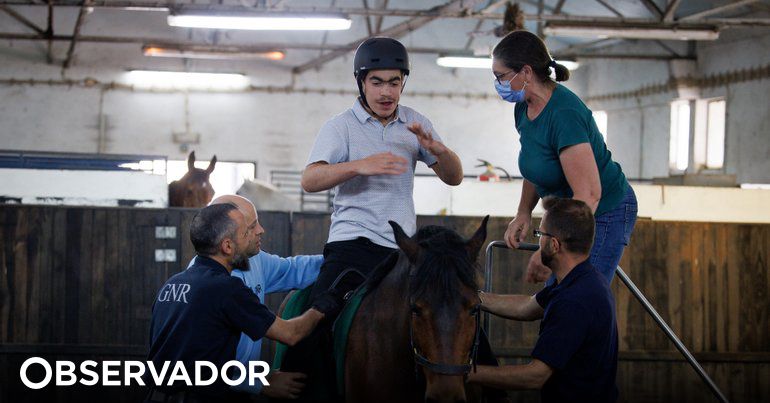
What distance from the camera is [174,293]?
323 cm

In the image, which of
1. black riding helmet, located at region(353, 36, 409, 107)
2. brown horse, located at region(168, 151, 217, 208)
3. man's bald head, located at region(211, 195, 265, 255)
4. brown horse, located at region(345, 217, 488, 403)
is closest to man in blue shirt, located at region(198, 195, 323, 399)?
man's bald head, located at region(211, 195, 265, 255)

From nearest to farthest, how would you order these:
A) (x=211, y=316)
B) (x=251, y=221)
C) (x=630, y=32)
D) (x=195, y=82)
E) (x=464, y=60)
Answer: (x=211, y=316) → (x=251, y=221) → (x=630, y=32) → (x=464, y=60) → (x=195, y=82)

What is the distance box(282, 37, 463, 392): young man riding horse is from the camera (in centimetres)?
321

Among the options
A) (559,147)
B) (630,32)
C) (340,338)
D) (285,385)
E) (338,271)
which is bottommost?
(285,385)

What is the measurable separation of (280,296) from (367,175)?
4.18m

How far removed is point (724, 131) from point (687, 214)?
674cm

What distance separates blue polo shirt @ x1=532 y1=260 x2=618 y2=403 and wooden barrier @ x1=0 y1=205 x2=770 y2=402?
Result: 13.7ft

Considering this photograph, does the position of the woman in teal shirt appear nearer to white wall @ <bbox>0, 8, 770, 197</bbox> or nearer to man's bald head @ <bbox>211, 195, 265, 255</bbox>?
man's bald head @ <bbox>211, 195, 265, 255</bbox>

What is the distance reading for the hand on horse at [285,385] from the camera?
312cm

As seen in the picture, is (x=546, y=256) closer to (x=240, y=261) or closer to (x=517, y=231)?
(x=517, y=231)

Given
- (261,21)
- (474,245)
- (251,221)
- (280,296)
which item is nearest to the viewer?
(474,245)

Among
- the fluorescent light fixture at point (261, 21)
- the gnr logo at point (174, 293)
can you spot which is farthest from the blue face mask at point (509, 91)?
the fluorescent light fixture at point (261, 21)

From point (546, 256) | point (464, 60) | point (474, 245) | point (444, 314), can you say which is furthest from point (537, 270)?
point (464, 60)

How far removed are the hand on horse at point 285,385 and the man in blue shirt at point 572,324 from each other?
31.7 inches
